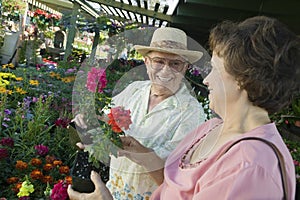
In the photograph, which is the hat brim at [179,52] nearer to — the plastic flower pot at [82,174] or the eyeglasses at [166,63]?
the eyeglasses at [166,63]

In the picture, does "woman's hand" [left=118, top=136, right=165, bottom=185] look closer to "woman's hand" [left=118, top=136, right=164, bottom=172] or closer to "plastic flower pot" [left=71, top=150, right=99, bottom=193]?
"woman's hand" [left=118, top=136, right=164, bottom=172]

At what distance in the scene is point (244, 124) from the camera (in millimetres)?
795

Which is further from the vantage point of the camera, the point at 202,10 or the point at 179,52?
the point at 202,10

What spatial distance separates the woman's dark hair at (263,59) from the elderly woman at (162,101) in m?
0.08

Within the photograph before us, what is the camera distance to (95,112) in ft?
2.70

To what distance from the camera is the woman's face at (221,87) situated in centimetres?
79

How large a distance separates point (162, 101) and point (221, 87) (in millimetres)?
187

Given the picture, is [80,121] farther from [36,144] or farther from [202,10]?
[202,10]

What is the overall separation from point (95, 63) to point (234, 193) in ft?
1.50

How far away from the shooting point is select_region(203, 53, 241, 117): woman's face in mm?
790

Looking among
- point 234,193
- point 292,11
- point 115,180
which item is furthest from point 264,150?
point 292,11

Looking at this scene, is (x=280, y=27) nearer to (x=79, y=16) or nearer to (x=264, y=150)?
(x=264, y=150)

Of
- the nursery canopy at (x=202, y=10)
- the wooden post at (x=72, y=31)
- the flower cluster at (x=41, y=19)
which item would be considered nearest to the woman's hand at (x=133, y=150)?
the nursery canopy at (x=202, y=10)

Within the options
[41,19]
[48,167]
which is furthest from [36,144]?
[41,19]
